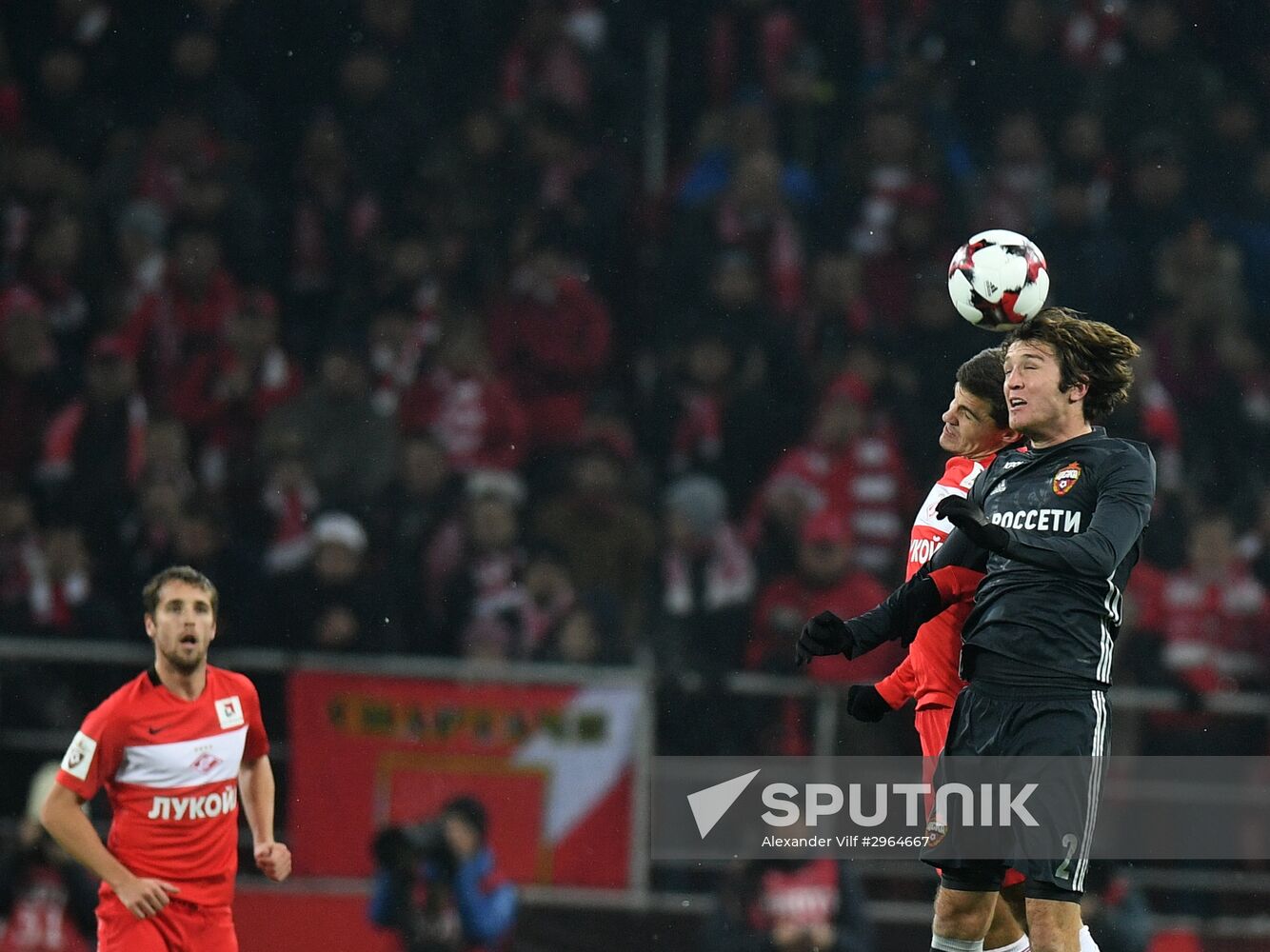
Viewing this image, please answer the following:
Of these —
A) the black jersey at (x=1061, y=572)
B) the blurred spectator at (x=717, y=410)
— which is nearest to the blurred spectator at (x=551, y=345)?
the blurred spectator at (x=717, y=410)

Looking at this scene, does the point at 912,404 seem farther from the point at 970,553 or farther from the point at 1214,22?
the point at 970,553

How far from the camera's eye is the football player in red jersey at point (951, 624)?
4098 millimetres

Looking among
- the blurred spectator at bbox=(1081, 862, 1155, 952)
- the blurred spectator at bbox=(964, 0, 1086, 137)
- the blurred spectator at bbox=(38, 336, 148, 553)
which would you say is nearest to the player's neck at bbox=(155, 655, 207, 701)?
the blurred spectator at bbox=(38, 336, 148, 553)

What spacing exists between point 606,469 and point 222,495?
5.92 ft

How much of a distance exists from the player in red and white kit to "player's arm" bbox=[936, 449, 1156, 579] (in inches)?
82.5

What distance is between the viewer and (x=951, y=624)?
4125 millimetres

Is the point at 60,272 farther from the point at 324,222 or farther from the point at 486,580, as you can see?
the point at 486,580

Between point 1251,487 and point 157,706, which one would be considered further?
point 1251,487

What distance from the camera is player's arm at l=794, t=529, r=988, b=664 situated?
3.91 m

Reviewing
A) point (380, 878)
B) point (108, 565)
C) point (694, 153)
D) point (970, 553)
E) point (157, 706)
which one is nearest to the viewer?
point (970, 553)

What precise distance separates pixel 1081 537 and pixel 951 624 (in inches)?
24.4

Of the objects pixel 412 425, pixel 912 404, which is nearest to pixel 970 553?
pixel 912 404

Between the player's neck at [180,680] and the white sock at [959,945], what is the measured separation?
6.75 feet

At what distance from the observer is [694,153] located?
9461 millimetres
